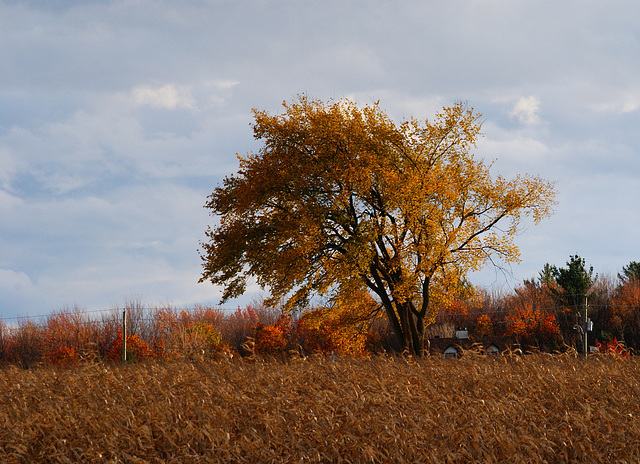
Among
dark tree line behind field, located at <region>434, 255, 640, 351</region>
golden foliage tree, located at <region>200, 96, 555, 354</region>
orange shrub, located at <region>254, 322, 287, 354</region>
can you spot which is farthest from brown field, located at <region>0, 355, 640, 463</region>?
dark tree line behind field, located at <region>434, 255, 640, 351</region>

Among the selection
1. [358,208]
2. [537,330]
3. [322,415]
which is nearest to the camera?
[322,415]

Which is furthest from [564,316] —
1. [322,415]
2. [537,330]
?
[322,415]

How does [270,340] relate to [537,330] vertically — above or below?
above

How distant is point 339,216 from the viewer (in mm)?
21609

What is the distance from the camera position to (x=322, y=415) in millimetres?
7562

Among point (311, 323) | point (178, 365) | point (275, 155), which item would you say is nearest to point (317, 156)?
point (275, 155)

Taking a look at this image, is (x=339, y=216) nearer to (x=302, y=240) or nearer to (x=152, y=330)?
(x=302, y=240)

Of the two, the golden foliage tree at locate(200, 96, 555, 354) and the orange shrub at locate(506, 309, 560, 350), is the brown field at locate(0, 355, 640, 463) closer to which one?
the golden foliage tree at locate(200, 96, 555, 354)

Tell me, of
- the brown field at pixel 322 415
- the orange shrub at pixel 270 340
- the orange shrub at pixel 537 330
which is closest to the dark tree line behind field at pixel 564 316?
the orange shrub at pixel 537 330

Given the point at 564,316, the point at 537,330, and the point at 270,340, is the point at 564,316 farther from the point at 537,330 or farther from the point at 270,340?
the point at 270,340

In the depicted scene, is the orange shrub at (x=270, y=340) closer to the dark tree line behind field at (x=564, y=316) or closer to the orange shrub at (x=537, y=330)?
the dark tree line behind field at (x=564, y=316)

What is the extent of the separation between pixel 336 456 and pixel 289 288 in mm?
14795

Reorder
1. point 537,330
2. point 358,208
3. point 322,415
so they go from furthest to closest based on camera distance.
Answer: point 537,330 < point 358,208 < point 322,415

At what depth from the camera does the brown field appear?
21.8 ft
